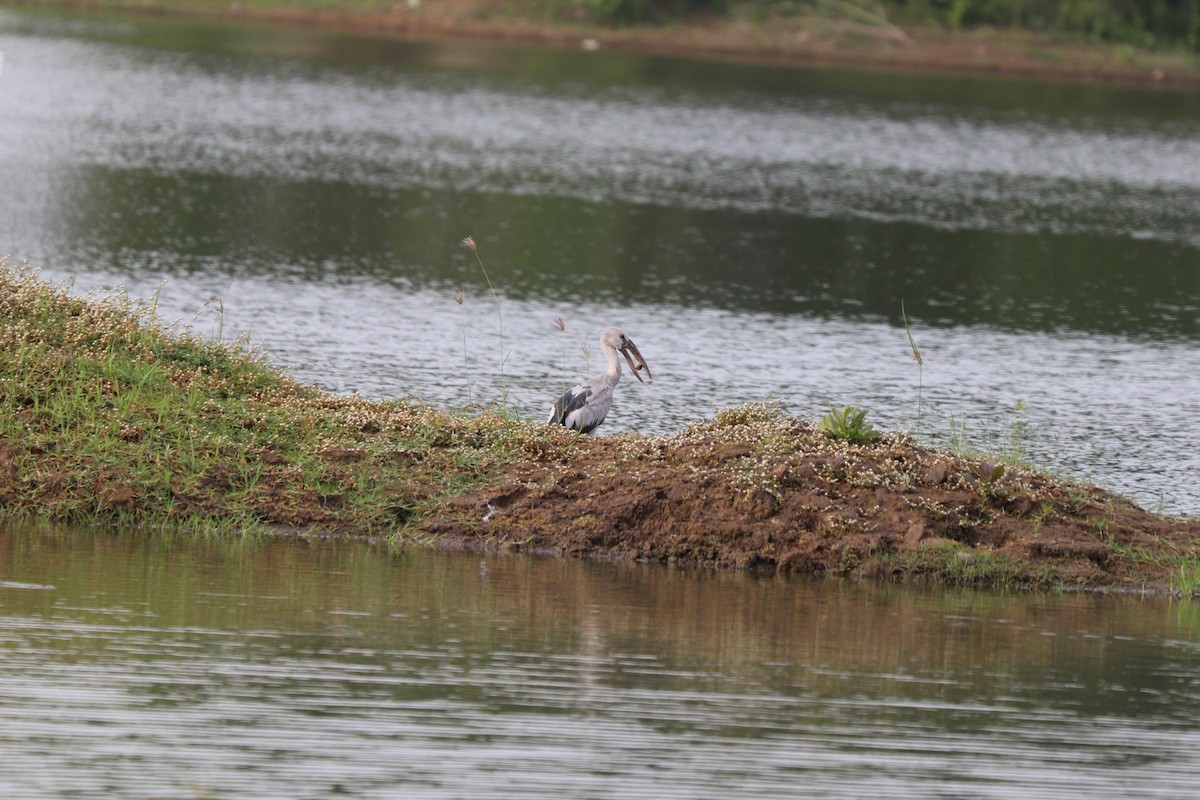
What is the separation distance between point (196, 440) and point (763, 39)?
158 ft

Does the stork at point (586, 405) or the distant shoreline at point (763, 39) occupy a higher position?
the distant shoreline at point (763, 39)

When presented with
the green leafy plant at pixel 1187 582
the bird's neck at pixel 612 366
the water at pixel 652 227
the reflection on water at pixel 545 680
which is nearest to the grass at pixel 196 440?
the reflection on water at pixel 545 680

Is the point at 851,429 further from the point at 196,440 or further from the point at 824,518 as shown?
the point at 196,440

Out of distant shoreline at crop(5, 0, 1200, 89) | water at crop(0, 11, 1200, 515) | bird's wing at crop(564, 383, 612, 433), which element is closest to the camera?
bird's wing at crop(564, 383, 612, 433)

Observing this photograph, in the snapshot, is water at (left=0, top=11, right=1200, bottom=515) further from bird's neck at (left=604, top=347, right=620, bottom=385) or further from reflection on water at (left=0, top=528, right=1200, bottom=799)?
reflection on water at (left=0, top=528, right=1200, bottom=799)

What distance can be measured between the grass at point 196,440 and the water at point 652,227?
2.68 meters

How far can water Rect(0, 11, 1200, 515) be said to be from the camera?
1742 centimetres

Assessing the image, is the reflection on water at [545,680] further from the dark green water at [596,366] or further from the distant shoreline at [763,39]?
the distant shoreline at [763,39]

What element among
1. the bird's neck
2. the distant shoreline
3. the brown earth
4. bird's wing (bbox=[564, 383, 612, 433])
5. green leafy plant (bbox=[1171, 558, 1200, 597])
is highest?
the distant shoreline

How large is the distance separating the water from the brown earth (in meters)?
1.81

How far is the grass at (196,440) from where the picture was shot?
11.5 meters

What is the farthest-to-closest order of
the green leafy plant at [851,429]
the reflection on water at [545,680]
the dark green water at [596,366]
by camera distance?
1. the green leafy plant at [851,429]
2. the dark green water at [596,366]
3. the reflection on water at [545,680]

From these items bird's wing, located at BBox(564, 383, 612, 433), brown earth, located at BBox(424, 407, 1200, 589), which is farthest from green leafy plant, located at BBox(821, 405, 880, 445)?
bird's wing, located at BBox(564, 383, 612, 433)

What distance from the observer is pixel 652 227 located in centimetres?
2834
